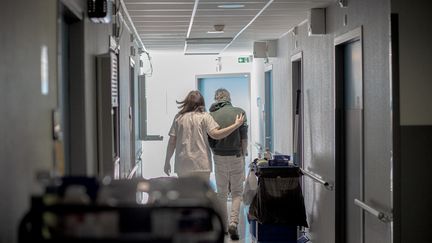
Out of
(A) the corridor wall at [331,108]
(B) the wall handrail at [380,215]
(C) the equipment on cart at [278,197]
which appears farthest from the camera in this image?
(C) the equipment on cart at [278,197]

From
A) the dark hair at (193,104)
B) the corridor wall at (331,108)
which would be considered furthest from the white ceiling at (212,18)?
the dark hair at (193,104)

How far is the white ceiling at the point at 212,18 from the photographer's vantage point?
16.1 ft

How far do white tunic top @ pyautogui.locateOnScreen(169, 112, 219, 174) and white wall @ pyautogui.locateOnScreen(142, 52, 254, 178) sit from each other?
560cm

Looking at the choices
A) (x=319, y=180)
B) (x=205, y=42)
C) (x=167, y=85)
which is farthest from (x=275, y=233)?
(x=167, y=85)

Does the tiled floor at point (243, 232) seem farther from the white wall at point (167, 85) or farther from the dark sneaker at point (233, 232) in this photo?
the white wall at point (167, 85)

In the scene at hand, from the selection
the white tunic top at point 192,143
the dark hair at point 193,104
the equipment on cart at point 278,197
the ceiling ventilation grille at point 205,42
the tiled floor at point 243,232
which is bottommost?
the tiled floor at point 243,232

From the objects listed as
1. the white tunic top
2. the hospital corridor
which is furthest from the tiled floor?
the white tunic top

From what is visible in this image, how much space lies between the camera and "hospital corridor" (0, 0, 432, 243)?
4.64 feet

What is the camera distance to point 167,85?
1112 cm

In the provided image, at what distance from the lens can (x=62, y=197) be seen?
1.40m

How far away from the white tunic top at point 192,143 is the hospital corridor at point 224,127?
10 millimetres

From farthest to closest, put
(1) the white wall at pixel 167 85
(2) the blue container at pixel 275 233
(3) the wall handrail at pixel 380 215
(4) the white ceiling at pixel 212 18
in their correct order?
1. (1) the white wall at pixel 167 85
2. (2) the blue container at pixel 275 233
3. (4) the white ceiling at pixel 212 18
4. (3) the wall handrail at pixel 380 215

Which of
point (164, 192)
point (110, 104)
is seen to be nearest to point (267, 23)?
point (110, 104)

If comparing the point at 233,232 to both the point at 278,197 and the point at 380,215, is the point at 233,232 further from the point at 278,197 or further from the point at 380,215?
the point at 380,215
